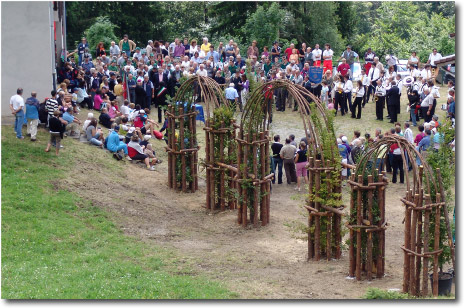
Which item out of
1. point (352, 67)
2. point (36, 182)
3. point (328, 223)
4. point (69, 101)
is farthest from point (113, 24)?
point (328, 223)

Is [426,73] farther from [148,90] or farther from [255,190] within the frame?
[255,190]

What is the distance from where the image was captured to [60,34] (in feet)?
112

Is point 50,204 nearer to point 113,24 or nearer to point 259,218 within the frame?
point 259,218

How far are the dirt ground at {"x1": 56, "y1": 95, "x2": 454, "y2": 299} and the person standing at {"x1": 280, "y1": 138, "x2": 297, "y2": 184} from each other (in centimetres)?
34

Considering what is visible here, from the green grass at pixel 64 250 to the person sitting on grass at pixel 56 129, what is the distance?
0.35 meters

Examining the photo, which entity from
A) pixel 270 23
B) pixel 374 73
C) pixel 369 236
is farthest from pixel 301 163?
pixel 270 23

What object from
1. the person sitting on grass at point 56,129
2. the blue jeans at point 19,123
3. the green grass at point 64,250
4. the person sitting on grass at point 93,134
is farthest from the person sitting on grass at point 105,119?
the green grass at point 64,250

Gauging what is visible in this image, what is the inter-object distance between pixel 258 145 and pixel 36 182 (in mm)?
6421

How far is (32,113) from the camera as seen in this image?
76.7ft

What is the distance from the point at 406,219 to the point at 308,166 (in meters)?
3.18

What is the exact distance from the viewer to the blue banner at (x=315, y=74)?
1244 inches

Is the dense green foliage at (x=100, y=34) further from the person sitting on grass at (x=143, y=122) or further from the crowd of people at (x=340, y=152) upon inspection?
the crowd of people at (x=340, y=152)

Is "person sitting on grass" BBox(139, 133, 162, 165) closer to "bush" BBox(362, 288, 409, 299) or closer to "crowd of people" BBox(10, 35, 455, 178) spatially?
"crowd of people" BBox(10, 35, 455, 178)

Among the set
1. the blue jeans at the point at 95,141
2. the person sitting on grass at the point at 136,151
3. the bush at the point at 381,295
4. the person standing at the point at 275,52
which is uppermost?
the person standing at the point at 275,52
